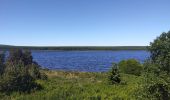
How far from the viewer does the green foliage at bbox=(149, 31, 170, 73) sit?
25.6m

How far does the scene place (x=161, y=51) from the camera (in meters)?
25.9

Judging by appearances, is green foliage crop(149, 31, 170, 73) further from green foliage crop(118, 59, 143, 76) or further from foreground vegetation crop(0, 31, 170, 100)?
green foliage crop(118, 59, 143, 76)

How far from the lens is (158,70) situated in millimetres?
25734

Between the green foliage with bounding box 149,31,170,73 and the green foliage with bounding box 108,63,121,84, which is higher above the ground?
the green foliage with bounding box 149,31,170,73

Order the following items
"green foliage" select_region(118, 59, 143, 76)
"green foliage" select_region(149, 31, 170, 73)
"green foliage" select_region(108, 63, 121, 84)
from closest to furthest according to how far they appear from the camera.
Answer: "green foliage" select_region(149, 31, 170, 73) → "green foliage" select_region(108, 63, 121, 84) → "green foliage" select_region(118, 59, 143, 76)

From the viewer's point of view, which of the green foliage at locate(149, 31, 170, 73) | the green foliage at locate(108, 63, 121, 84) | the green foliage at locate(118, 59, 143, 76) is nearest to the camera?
the green foliage at locate(149, 31, 170, 73)

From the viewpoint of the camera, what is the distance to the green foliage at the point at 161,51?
25.6m

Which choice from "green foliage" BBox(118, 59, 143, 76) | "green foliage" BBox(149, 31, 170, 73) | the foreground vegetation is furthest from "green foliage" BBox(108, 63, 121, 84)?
"green foliage" BBox(149, 31, 170, 73)

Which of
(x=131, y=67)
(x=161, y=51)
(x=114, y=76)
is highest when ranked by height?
(x=161, y=51)

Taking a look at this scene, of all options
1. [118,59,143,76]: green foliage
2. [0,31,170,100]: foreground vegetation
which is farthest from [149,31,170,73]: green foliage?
[118,59,143,76]: green foliage

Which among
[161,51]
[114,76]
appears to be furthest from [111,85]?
[161,51]

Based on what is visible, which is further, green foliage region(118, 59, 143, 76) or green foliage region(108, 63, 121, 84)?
green foliage region(118, 59, 143, 76)

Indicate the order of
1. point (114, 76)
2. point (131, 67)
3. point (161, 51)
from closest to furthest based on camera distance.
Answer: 1. point (161, 51)
2. point (114, 76)
3. point (131, 67)

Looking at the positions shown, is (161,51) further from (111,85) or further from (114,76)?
(114,76)
